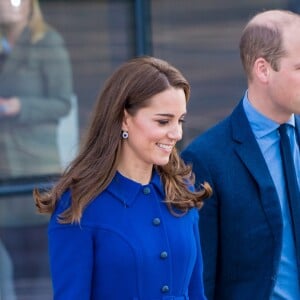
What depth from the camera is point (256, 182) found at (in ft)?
11.6

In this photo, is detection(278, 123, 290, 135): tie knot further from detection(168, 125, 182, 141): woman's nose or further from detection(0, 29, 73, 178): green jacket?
detection(0, 29, 73, 178): green jacket

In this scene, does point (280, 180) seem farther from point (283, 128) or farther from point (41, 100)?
point (41, 100)

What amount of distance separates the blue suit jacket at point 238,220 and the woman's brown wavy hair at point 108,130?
0.46m

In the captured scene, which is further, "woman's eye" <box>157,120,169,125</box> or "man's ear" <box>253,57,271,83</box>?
"man's ear" <box>253,57,271,83</box>

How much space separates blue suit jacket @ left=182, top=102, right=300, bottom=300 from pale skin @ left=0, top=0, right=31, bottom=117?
2.27 metres

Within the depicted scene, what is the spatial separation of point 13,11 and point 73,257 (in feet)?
9.80

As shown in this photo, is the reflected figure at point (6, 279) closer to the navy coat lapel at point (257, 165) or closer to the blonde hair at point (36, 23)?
the blonde hair at point (36, 23)

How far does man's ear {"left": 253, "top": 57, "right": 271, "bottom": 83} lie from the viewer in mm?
3596

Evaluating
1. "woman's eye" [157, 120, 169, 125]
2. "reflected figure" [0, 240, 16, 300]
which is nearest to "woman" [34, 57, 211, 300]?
"woman's eye" [157, 120, 169, 125]

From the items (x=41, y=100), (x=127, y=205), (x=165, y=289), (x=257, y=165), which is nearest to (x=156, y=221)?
(x=127, y=205)

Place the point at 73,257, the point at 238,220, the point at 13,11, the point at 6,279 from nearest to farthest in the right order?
the point at 73,257 < the point at 238,220 < the point at 13,11 < the point at 6,279

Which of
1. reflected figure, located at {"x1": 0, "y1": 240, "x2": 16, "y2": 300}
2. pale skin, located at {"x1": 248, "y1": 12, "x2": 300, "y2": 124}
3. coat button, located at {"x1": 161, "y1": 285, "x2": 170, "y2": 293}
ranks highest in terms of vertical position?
pale skin, located at {"x1": 248, "y1": 12, "x2": 300, "y2": 124}

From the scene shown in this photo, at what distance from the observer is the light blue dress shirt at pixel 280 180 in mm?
3541

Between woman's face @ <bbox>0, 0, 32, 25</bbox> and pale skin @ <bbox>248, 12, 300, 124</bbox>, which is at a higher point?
pale skin @ <bbox>248, 12, 300, 124</bbox>
